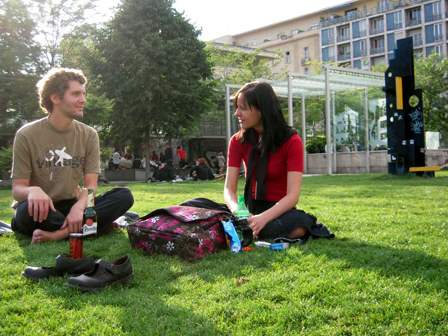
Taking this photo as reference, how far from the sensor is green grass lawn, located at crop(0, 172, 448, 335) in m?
2.12

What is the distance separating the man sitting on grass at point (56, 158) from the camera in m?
4.18

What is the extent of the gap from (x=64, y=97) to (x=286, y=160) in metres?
2.34

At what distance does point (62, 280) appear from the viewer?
2.89 m

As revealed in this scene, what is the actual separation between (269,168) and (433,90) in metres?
38.5

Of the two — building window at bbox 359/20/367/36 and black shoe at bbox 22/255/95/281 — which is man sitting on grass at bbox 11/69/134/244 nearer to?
black shoe at bbox 22/255/95/281

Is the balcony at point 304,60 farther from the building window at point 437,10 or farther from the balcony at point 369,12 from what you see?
the building window at point 437,10

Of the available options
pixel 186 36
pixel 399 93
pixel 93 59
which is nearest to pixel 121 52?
pixel 93 59

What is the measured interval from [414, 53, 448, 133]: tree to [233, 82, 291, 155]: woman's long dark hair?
36.5 meters

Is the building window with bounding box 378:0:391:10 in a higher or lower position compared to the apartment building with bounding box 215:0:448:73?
higher

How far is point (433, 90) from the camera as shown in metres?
37.3

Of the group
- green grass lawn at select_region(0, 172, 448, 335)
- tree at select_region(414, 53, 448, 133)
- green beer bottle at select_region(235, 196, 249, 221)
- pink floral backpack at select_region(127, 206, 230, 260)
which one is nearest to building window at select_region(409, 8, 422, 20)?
tree at select_region(414, 53, 448, 133)

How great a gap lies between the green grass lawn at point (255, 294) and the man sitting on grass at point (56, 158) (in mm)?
347

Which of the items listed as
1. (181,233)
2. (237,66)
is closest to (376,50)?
(237,66)

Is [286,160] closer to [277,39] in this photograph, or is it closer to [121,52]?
[121,52]
